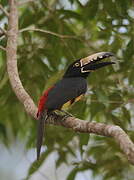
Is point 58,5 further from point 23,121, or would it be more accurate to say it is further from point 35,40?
point 23,121

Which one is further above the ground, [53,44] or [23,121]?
[53,44]

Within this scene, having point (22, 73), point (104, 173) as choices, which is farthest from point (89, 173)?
point (22, 73)

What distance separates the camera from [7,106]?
5.35 m

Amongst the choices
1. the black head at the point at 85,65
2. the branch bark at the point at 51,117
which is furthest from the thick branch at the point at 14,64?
the black head at the point at 85,65

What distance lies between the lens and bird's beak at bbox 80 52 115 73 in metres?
4.62

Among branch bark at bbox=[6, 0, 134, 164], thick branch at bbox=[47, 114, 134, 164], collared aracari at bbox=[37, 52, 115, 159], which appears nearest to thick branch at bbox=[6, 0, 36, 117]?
branch bark at bbox=[6, 0, 134, 164]

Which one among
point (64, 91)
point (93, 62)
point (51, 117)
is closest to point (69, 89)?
point (64, 91)

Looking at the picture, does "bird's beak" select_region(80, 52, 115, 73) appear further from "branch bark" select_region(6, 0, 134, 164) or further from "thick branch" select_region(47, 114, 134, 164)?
"thick branch" select_region(47, 114, 134, 164)

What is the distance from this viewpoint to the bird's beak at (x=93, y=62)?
4.62 metres

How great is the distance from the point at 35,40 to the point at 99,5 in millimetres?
932

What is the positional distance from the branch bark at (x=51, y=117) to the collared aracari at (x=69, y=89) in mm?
95

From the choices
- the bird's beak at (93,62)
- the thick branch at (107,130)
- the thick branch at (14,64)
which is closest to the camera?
the thick branch at (107,130)

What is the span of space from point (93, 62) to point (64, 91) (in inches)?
21.1

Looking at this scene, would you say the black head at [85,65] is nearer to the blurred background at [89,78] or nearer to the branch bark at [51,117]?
the blurred background at [89,78]
